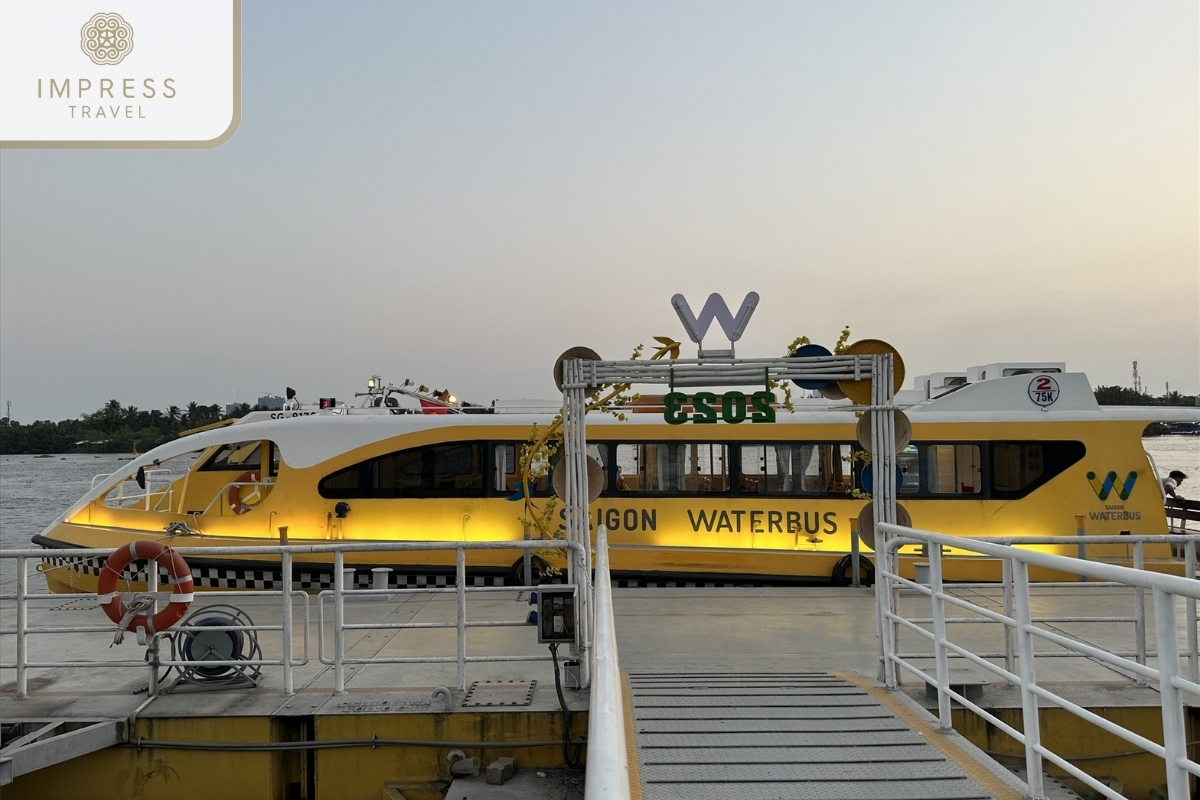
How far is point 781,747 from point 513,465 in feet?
24.1

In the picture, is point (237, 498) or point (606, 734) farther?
point (237, 498)

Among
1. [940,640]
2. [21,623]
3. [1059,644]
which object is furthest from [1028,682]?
[21,623]

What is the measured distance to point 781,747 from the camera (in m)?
4.26

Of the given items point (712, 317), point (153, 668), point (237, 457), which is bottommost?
point (153, 668)

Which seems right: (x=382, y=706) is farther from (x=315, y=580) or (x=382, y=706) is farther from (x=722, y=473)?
(x=722, y=473)

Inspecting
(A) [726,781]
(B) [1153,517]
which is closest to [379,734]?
(A) [726,781]

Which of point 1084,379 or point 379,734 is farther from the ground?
point 1084,379

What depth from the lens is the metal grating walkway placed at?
372 centimetres

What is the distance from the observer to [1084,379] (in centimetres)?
1105

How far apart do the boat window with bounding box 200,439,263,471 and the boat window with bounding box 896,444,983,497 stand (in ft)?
27.6

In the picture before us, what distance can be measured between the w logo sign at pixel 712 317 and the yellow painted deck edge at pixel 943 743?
3367mm

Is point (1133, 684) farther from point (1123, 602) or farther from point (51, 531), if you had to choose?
point (51, 531)

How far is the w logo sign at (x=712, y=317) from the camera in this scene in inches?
314

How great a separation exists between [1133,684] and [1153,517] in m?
5.60
